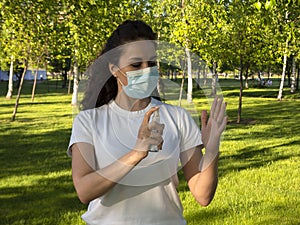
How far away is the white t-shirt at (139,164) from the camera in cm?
208

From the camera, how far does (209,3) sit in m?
12.4

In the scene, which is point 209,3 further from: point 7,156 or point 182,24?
point 7,156

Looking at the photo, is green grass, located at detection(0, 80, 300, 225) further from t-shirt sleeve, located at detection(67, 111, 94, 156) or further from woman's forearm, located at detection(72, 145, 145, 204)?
woman's forearm, located at detection(72, 145, 145, 204)

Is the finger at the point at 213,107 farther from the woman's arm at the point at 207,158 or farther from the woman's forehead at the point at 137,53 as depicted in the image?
the woman's forehead at the point at 137,53

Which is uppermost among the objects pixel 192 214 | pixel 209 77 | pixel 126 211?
pixel 209 77

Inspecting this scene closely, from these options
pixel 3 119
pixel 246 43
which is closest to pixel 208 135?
pixel 246 43

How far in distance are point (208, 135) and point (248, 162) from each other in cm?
901

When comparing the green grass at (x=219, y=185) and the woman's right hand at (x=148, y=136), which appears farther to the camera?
the green grass at (x=219, y=185)

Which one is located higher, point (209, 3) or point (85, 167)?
point (209, 3)

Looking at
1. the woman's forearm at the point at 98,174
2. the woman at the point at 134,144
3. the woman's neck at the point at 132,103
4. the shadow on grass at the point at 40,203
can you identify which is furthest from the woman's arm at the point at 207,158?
the shadow on grass at the point at 40,203

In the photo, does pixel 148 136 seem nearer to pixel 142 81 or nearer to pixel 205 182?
pixel 142 81

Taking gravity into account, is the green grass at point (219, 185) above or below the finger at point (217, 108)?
below

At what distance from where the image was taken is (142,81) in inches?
80.7

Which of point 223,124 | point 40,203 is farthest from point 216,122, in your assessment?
point 40,203
